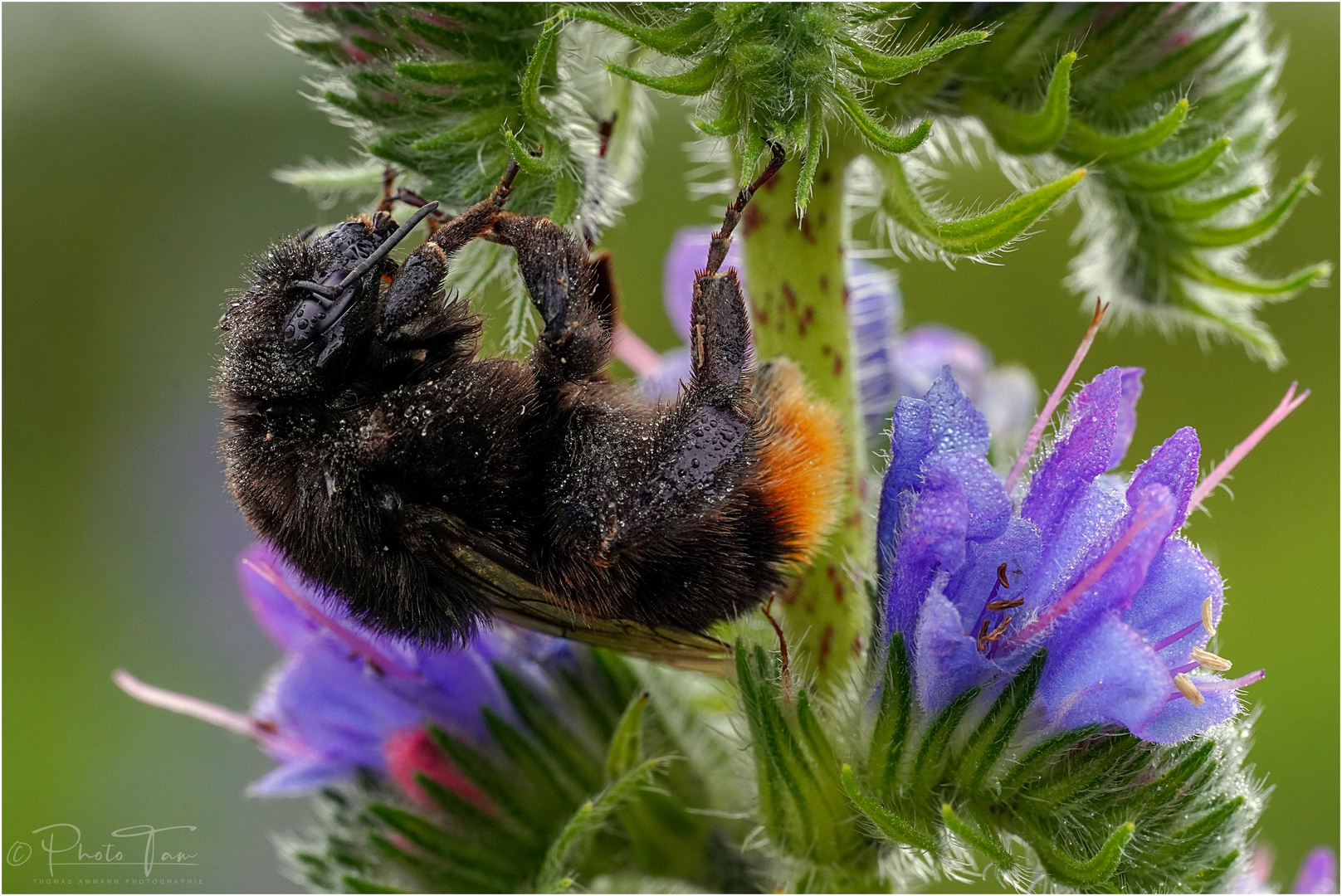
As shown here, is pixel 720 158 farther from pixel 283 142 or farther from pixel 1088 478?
pixel 283 142

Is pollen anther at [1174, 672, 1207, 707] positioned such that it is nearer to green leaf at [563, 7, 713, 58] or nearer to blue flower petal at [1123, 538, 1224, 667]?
blue flower petal at [1123, 538, 1224, 667]

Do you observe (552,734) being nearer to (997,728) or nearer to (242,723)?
(242,723)

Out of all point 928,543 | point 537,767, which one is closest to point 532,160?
point 928,543

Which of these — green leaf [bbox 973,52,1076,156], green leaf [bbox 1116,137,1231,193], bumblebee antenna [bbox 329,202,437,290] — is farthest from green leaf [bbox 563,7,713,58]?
green leaf [bbox 1116,137,1231,193]

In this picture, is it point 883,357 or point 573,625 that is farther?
point 883,357

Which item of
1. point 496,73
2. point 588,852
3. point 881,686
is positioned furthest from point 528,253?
point 588,852

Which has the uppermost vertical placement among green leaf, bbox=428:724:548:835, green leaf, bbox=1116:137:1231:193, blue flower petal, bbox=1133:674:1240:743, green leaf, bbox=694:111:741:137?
green leaf, bbox=1116:137:1231:193
